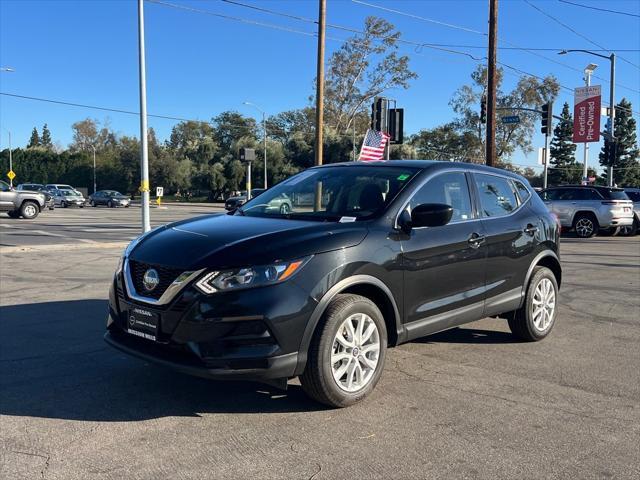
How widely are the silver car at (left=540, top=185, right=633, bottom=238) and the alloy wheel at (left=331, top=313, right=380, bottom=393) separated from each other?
17.3m

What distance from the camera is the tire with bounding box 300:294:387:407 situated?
156 inches

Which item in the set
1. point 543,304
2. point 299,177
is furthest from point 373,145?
point 299,177

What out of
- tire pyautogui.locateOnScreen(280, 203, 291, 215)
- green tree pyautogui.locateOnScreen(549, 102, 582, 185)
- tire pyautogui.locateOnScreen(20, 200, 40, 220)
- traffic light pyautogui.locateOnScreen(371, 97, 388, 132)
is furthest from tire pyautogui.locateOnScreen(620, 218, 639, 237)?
green tree pyautogui.locateOnScreen(549, 102, 582, 185)

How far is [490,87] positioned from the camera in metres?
20.5

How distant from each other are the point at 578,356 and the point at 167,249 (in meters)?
3.96

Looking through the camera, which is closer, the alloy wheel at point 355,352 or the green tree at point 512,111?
the alloy wheel at point 355,352

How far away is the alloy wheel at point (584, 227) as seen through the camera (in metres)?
20.2

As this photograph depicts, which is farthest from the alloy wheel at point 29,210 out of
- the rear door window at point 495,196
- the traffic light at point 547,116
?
the rear door window at point 495,196

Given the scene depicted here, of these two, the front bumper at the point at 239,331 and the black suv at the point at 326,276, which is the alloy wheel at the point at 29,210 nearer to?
the black suv at the point at 326,276

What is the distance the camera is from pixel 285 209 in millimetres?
5098

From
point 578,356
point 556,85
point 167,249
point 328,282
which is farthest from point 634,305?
point 556,85

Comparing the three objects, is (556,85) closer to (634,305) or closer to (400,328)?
(634,305)

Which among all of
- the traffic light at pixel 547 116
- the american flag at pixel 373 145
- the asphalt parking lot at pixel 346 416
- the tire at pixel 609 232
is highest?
the traffic light at pixel 547 116

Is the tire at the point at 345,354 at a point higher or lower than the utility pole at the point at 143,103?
lower
